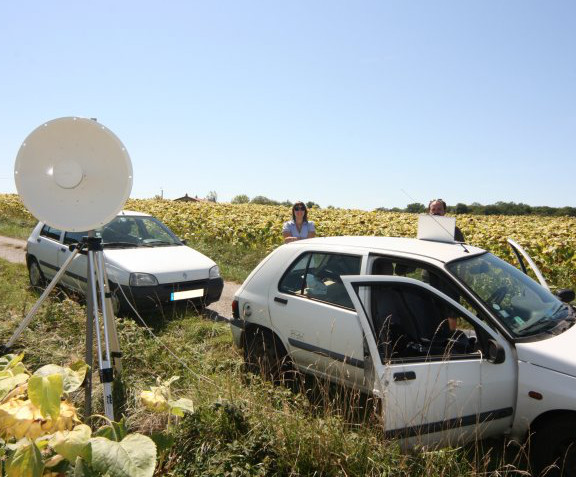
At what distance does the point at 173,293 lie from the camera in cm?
643

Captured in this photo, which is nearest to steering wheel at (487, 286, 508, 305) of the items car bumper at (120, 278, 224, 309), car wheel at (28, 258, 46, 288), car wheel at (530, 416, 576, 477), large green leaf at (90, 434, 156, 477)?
car wheel at (530, 416, 576, 477)

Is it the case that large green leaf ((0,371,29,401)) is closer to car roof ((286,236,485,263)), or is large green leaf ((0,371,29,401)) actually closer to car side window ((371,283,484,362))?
car side window ((371,283,484,362))

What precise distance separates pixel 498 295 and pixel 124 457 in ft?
10.1

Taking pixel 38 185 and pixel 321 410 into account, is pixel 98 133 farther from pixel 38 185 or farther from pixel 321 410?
pixel 321 410

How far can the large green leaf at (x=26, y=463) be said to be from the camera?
1267 mm

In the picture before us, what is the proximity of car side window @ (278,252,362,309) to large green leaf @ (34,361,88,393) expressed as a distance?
2561 mm

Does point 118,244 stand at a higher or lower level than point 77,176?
lower

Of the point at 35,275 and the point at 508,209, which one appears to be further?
the point at 508,209

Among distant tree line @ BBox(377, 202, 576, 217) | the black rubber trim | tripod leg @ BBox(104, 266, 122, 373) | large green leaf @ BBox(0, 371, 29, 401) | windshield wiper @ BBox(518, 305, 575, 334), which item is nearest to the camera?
large green leaf @ BBox(0, 371, 29, 401)

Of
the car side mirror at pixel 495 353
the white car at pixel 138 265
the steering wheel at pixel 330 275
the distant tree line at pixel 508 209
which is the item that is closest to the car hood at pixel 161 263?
the white car at pixel 138 265

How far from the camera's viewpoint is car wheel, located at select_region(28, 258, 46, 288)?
8024mm

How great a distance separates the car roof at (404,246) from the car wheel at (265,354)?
3.23ft

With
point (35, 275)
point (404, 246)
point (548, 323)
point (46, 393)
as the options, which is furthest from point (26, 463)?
point (35, 275)

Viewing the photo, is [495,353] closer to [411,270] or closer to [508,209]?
[411,270]
